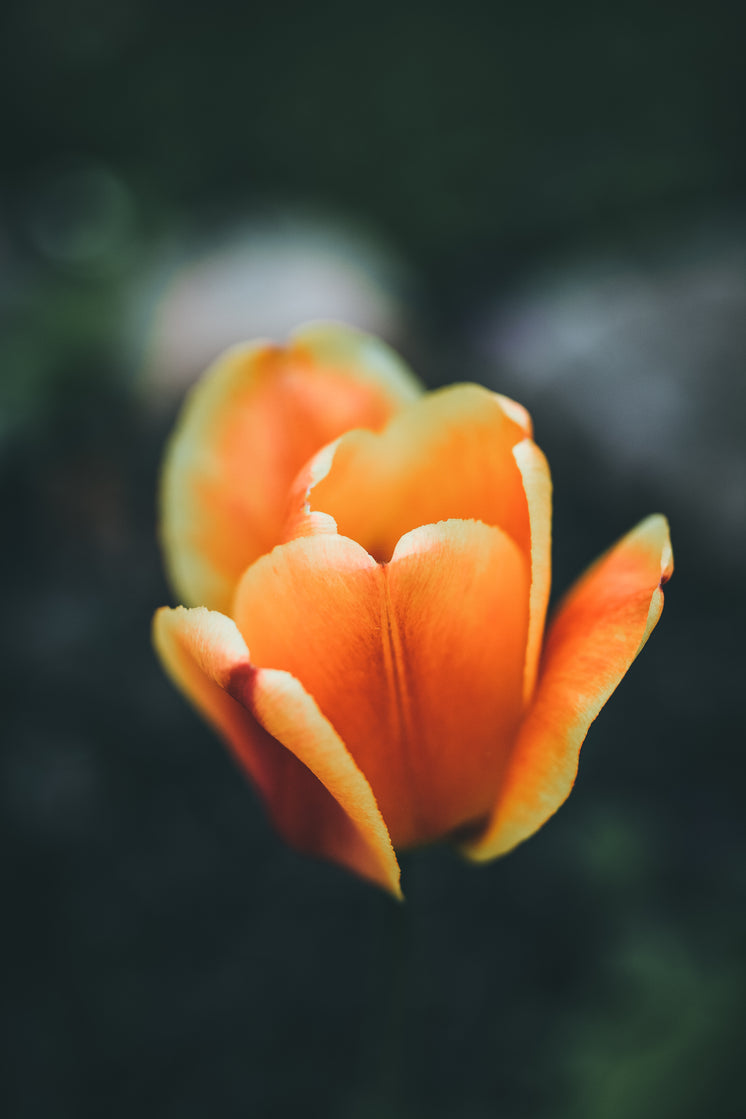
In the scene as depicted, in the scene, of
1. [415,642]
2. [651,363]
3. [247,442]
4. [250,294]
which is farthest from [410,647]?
[250,294]

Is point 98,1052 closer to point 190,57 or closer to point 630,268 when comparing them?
point 630,268

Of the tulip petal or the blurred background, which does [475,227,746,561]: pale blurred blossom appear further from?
the tulip petal

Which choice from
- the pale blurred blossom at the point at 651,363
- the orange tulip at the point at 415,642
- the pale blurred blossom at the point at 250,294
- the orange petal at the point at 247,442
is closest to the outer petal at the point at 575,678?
the orange tulip at the point at 415,642

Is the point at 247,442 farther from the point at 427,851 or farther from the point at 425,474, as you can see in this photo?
the point at 427,851


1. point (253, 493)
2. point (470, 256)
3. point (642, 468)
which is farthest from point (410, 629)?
point (470, 256)

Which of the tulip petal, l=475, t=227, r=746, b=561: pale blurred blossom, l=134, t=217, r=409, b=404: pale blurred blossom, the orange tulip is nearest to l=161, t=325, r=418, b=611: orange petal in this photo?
the orange tulip
